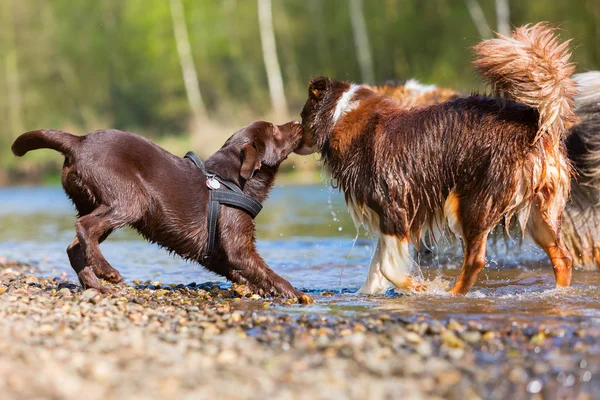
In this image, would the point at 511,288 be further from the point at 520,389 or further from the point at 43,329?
the point at 43,329

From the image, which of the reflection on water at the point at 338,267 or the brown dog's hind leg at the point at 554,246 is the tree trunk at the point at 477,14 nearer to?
the reflection on water at the point at 338,267

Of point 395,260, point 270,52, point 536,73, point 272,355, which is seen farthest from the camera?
point 270,52

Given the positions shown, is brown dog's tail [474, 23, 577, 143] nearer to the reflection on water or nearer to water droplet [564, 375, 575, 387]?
the reflection on water

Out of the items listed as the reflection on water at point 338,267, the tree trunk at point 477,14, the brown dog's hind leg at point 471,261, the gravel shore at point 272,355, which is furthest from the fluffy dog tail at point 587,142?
the tree trunk at point 477,14

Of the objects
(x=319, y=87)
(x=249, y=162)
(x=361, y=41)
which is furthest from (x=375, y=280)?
(x=361, y=41)

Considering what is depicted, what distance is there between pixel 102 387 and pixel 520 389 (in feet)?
5.60

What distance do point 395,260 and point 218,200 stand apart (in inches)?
54.8

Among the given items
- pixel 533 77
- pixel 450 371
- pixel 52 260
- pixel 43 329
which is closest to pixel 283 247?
pixel 52 260

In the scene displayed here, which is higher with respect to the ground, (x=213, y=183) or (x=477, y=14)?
(x=477, y=14)

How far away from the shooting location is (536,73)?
5.04 metres

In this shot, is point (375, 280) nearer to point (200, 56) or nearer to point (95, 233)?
point (95, 233)

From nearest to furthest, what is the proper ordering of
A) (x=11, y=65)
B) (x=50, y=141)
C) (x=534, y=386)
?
(x=534, y=386)
(x=50, y=141)
(x=11, y=65)

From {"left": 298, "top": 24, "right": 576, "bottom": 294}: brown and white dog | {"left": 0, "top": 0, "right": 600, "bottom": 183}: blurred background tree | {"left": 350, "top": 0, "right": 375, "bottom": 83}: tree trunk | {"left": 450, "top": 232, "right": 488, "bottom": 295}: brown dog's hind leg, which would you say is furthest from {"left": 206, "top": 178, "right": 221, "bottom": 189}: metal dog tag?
{"left": 350, "top": 0, "right": 375, "bottom": 83}: tree trunk

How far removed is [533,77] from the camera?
5.01m
